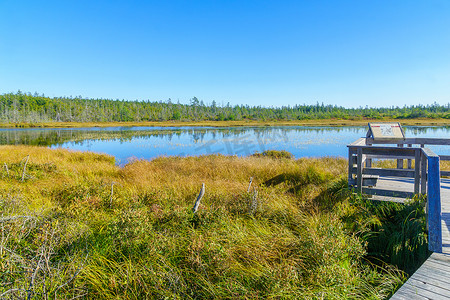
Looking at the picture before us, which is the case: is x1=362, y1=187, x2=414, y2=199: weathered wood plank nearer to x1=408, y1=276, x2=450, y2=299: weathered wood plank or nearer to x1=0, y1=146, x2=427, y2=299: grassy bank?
x1=0, y1=146, x2=427, y2=299: grassy bank

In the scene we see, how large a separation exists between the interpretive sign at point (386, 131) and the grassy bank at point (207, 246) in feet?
7.94

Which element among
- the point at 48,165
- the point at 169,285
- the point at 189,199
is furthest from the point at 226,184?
the point at 48,165

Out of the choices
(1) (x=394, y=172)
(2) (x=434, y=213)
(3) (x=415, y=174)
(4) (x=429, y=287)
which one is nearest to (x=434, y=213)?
(2) (x=434, y=213)

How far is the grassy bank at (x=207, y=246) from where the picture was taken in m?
3.25

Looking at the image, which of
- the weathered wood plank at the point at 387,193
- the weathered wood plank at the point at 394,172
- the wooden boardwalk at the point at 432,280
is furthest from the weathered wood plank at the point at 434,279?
the weathered wood plank at the point at 394,172

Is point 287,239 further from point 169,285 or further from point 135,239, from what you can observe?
point 135,239

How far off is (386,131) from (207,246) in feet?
23.5

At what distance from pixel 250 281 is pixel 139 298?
1397 millimetres

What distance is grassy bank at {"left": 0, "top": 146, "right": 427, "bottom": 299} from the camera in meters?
3.25

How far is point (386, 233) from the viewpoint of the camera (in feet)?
17.2

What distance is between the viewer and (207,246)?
13.1ft

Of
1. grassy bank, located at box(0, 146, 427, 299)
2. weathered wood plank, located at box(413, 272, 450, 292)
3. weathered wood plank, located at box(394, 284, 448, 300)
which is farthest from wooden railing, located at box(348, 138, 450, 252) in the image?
weathered wood plank, located at box(394, 284, 448, 300)

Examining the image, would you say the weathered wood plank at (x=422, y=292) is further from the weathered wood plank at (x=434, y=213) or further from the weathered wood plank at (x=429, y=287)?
the weathered wood plank at (x=434, y=213)

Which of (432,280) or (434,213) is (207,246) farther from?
(434,213)
